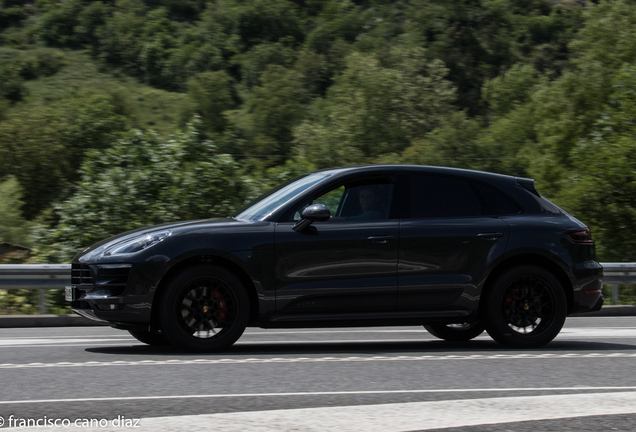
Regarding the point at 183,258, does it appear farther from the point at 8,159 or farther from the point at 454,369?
the point at 8,159

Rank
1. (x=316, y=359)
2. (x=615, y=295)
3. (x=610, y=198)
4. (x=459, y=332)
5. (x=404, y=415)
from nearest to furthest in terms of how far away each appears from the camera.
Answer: (x=404, y=415), (x=316, y=359), (x=459, y=332), (x=615, y=295), (x=610, y=198)

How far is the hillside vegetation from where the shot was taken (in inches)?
732

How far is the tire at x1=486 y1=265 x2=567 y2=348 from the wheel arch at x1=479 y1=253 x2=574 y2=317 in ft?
0.20

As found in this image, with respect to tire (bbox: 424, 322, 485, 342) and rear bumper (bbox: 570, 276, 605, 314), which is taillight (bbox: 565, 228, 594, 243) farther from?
tire (bbox: 424, 322, 485, 342)

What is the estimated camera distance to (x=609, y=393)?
5379mm

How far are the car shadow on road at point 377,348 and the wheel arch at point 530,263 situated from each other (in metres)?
0.39

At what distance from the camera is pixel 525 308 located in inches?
302

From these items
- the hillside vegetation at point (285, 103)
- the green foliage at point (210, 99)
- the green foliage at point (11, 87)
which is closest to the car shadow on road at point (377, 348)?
the hillside vegetation at point (285, 103)

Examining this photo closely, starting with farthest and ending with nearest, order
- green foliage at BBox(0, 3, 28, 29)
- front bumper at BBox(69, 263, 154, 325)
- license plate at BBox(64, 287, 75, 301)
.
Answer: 1. green foliage at BBox(0, 3, 28, 29)
2. license plate at BBox(64, 287, 75, 301)
3. front bumper at BBox(69, 263, 154, 325)

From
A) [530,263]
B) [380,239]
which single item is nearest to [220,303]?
[380,239]

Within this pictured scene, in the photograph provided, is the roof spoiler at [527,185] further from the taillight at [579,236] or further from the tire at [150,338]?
the tire at [150,338]

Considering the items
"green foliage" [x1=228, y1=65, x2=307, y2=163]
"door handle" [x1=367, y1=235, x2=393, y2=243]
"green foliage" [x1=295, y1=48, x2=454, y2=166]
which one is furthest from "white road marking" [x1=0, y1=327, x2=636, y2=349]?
"green foliage" [x1=228, y1=65, x2=307, y2=163]

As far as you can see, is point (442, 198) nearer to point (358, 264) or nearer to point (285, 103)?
point (358, 264)

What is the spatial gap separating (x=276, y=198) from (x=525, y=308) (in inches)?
93.8
